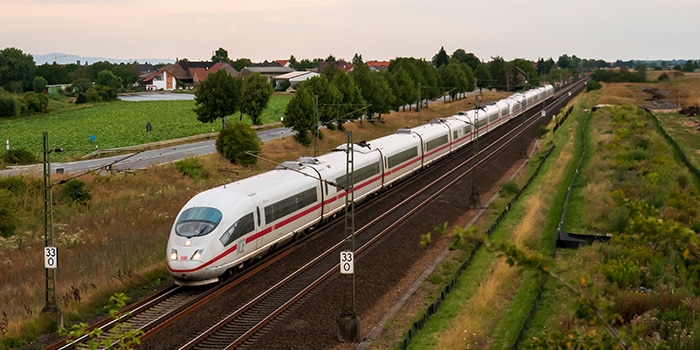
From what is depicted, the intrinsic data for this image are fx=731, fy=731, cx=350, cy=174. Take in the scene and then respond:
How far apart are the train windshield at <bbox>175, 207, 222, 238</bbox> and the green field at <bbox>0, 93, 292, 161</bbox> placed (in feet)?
142

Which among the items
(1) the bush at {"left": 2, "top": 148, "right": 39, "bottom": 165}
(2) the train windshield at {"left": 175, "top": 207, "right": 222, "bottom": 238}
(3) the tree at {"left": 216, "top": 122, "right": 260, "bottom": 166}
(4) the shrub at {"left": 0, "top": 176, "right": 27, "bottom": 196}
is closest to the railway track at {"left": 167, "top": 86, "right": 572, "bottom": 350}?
(2) the train windshield at {"left": 175, "top": 207, "right": 222, "bottom": 238}

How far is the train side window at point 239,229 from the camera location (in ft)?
85.1

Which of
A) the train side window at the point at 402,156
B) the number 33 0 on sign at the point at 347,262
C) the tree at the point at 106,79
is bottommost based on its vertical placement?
the number 33 0 on sign at the point at 347,262

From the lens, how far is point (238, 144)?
58.2 meters

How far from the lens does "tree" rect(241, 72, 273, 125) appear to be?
7781 centimetres

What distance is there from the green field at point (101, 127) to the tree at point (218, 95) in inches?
498

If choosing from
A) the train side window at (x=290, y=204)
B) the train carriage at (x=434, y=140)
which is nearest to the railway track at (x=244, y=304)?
the train side window at (x=290, y=204)

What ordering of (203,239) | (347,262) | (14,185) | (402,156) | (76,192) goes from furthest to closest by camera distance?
(402,156), (76,192), (14,185), (203,239), (347,262)

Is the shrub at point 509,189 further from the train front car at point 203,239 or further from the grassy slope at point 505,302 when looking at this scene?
the train front car at point 203,239

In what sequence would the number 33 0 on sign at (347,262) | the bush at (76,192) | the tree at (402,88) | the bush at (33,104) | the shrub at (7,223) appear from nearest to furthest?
the number 33 0 on sign at (347,262) < the shrub at (7,223) < the bush at (76,192) < the tree at (402,88) < the bush at (33,104)

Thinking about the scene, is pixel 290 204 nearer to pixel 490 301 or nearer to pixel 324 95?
pixel 490 301

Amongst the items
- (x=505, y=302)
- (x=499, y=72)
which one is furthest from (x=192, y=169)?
(x=499, y=72)

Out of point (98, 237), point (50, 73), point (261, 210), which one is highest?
point (50, 73)

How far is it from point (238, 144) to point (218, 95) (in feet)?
49.1
